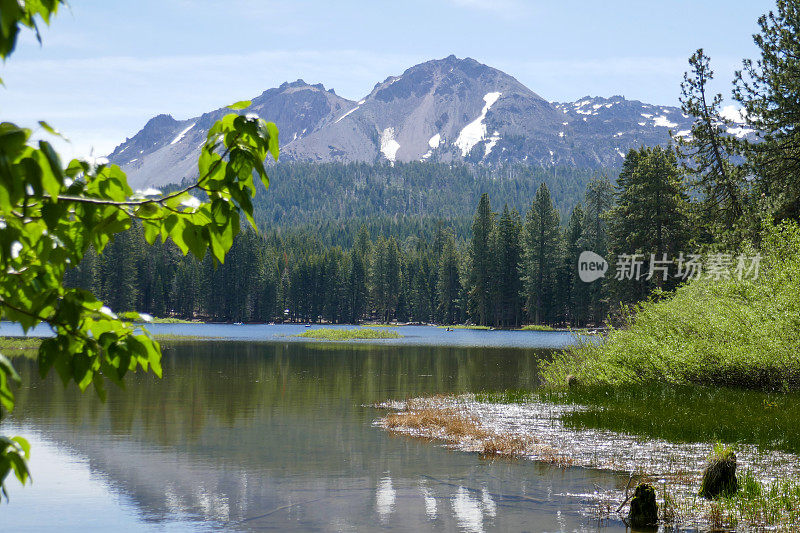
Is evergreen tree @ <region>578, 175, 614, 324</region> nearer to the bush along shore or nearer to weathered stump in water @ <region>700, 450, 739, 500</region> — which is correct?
the bush along shore

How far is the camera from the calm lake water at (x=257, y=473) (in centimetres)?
1298

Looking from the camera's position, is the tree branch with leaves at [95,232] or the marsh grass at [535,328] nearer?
the tree branch with leaves at [95,232]

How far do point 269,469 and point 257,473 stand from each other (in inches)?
18.3

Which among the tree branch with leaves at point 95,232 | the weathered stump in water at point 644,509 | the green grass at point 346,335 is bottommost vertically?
the green grass at point 346,335

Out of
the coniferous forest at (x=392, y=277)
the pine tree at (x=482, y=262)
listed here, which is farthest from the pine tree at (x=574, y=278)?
the pine tree at (x=482, y=262)

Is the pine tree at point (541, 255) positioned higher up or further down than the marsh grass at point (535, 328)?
higher up

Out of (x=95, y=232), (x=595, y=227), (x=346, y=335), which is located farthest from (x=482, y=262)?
(x=95, y=232)

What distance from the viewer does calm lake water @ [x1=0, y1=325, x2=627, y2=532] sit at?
12977 mm

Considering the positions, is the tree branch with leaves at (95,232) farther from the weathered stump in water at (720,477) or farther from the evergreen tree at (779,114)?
the evergreen tree at (779,114)

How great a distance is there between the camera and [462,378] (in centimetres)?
3747

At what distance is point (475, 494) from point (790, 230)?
20215 mm

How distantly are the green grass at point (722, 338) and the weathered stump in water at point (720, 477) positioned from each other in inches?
444

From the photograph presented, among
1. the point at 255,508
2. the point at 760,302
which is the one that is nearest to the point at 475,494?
the point at 255,508

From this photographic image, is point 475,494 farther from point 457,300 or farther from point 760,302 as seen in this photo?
point 457,300
